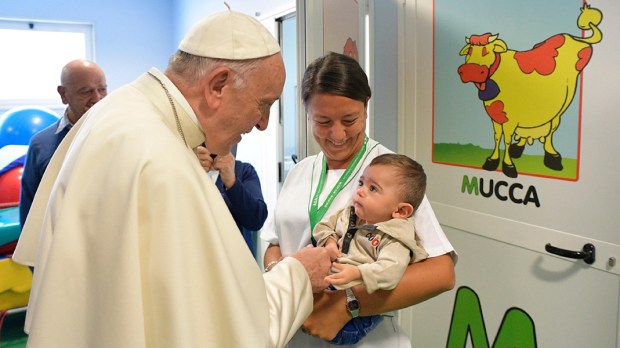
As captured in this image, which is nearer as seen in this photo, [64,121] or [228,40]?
[228,40]

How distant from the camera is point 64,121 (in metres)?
2.94

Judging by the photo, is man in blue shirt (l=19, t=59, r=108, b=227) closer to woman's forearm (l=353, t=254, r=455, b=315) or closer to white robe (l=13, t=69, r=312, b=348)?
white robe (l=13, t=69, r=312, b=348)

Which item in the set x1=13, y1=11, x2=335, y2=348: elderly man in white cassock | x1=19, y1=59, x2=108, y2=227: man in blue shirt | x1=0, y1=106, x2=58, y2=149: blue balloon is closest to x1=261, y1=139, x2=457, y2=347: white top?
x1=13, y1=11, x2=335, y2=348: elderly man in white cassock

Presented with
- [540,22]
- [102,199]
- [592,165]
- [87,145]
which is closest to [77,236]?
[102,199]

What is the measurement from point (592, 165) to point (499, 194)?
483mm

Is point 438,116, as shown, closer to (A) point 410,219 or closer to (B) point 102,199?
(A) point 410,219

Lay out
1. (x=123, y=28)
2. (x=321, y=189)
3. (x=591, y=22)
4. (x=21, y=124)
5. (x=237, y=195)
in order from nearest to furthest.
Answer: (x=321, y=189)
(x=591, y=22)
(x=237, y=195)
(x=21, y=124)
(x=123, y=28)

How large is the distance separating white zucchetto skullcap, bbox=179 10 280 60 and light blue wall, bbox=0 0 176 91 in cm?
731

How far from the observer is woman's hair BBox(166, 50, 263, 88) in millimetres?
1233

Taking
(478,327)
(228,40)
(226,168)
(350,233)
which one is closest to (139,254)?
(228,40)

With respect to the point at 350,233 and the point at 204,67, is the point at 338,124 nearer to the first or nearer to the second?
the point at 350,233

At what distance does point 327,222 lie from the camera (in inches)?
61.6

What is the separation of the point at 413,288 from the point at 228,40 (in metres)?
0.87

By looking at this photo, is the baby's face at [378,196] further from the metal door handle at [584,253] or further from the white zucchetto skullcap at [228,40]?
the metal door handle at [584,253]
